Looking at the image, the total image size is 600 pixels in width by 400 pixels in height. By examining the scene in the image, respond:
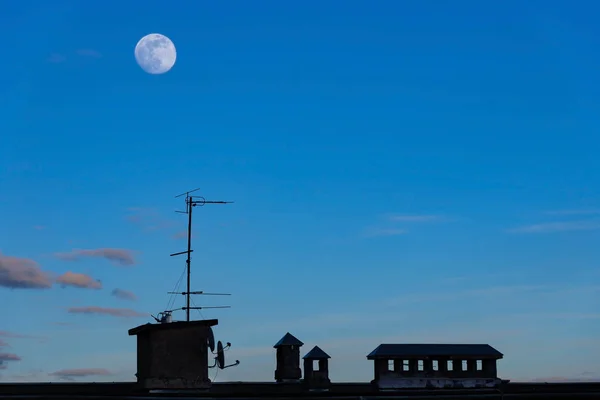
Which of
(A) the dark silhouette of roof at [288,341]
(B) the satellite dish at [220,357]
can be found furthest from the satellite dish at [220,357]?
(A) the dark silhouette of roof at [288,341]

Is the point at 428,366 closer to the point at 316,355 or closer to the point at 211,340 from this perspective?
the point at 316,355

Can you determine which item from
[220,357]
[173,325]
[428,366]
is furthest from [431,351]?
[173,325]

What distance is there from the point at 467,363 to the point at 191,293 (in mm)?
27109

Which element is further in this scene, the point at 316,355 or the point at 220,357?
the point at 316,355

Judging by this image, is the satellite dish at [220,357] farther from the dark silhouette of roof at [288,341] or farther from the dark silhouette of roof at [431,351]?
the dark silhouette of roof at [431,351]

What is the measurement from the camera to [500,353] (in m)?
58.1

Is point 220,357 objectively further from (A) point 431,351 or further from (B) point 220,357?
(A) point 431,351

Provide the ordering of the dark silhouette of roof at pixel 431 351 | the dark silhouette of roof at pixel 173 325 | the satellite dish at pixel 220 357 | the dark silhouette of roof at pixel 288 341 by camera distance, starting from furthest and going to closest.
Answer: the dark silhouette of roof at pixel 431 351 < the dark silhouette of roof at pixel 288 341 < the satellite dish at pixel 220 357 < the dark silhouette of roof at pixel 173 325

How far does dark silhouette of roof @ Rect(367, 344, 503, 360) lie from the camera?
56531 millimetres

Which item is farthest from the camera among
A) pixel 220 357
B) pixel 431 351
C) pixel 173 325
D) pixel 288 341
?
pixel 431 351

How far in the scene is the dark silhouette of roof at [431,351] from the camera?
185ft


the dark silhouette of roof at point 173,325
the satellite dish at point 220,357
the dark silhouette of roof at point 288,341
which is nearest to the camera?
the dark silhouette of roof at point 173,325

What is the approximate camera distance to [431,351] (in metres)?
56.6

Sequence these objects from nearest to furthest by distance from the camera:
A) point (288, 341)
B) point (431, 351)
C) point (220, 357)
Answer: point (220, 357) < point (288, 341) < point (431, 351)
